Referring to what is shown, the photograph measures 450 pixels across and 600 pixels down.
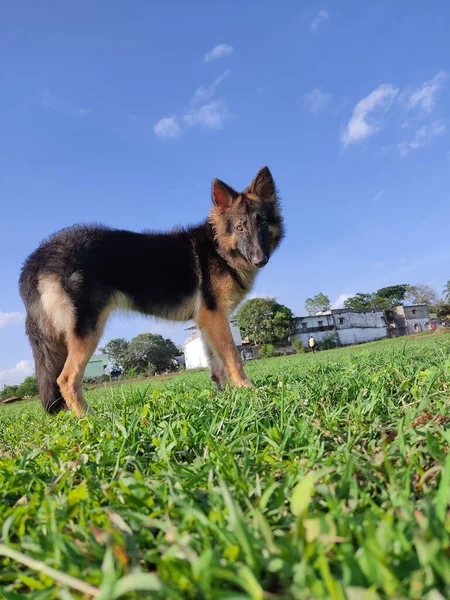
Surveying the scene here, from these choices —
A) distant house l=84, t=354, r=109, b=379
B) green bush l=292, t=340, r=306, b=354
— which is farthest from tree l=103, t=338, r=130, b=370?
distant house l=84, t=354, r=109, b=379

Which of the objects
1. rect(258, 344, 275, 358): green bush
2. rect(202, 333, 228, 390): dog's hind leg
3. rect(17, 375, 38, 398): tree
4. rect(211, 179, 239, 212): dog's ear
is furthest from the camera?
rect(258, 344, 275, 358): green bush

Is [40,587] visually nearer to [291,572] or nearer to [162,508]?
[162,508]

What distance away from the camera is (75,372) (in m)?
3.96

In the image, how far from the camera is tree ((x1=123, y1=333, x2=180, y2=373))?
5478 cm

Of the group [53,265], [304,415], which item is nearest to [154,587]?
[304,415]

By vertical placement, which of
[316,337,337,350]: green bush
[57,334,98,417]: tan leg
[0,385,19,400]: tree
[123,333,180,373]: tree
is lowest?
A: [316,337,337,350]: green bush

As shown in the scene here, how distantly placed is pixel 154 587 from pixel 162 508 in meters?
0.55

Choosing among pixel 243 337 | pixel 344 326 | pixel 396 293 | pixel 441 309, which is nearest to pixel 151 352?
pixel 243 337

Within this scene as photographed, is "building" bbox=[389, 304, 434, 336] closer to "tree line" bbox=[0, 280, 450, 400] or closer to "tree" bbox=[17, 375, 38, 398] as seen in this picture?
"tree line" bbox=[0, 280, 450, 400]

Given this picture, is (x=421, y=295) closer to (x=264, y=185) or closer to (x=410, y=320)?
(x=410, y=320)

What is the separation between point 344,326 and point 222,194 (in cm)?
7049

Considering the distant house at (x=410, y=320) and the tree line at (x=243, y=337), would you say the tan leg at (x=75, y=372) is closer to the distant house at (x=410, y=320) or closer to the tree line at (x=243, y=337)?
the tree line at (x=243, y=337)

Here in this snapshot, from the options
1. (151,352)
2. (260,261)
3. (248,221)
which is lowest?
(260,261)

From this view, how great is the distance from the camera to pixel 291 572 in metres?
0.68
